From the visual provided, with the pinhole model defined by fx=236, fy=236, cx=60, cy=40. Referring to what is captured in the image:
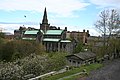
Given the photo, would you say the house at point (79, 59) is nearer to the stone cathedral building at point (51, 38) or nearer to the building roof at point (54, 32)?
the stone cathedral building at point (51, 38)

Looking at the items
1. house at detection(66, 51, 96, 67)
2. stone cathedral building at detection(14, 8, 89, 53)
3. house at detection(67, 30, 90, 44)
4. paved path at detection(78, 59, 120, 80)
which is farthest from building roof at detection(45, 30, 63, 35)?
paved path at detection(78, 59, 120, 80)

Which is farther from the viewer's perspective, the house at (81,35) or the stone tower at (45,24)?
the house at (81,35)

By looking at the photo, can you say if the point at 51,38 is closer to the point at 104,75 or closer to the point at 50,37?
the point at 50,37

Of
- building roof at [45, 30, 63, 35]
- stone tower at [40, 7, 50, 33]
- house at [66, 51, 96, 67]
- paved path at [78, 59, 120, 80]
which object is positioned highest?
stone tower at [40, 7, 50, 33]

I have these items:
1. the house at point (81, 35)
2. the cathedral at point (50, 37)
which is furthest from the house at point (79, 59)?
the house at point (81, 35)

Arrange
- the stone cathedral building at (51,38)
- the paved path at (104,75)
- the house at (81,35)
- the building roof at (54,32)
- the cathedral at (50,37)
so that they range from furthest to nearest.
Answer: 1. the house at (81,35)
2. the building roof at (54,32)
3. the cathedral at (50,37)
4. the stone cathedral building at (51,38)
5. the paved path at (104,75)

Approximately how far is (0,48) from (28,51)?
21.9ft

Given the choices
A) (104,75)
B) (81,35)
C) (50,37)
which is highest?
(81,35)

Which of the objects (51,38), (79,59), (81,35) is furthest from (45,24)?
(79,59)

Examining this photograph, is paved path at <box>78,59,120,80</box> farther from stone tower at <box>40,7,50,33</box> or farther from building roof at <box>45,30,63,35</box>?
stone tower at <box>40,7,50,33</box>

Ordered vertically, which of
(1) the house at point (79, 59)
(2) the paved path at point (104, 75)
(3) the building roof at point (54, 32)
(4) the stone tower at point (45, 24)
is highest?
(4) the stone tower at point (45, 24)

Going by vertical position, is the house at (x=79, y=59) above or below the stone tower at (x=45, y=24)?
below

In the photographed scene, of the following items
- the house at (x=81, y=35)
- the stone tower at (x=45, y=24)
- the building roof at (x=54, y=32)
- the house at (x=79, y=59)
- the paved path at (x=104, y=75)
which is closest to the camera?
the paved path at (x=104, y=75)

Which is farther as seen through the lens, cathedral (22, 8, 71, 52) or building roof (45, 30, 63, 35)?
building roof (45, 30, 63, 35)
